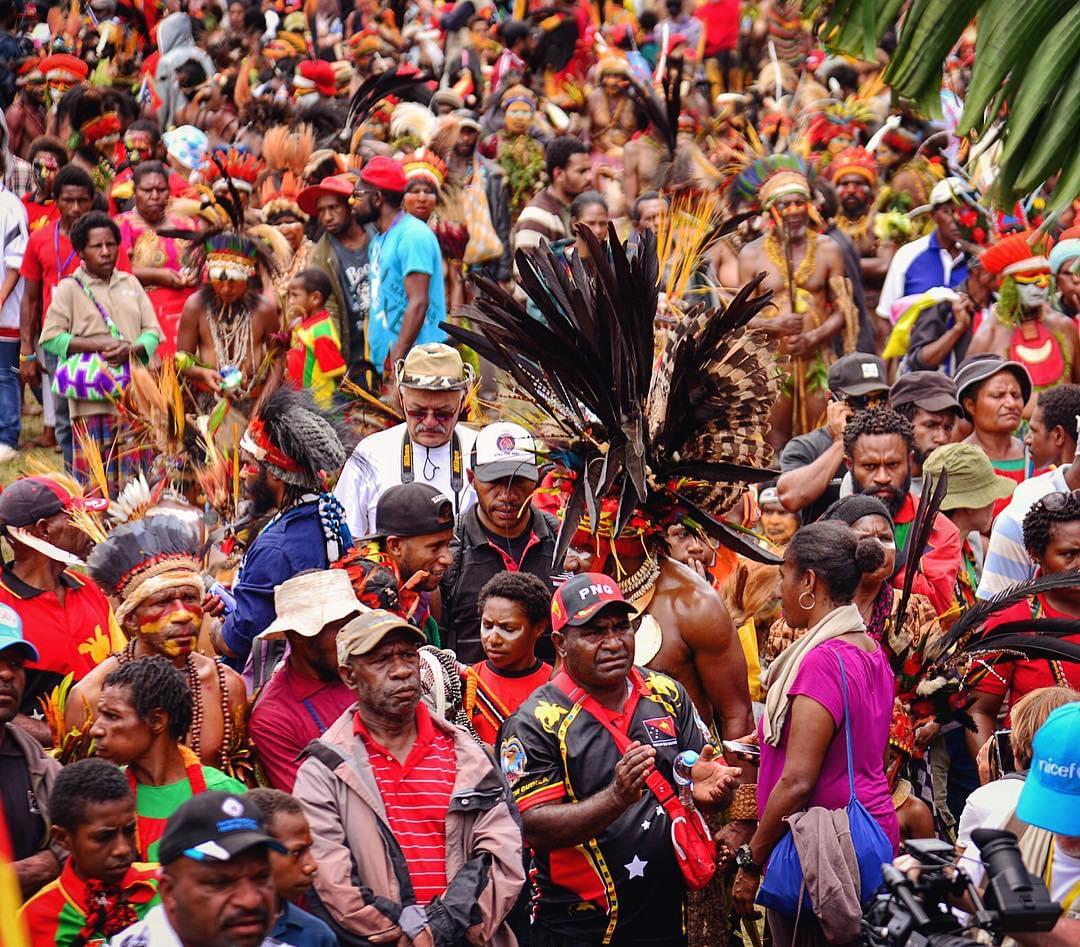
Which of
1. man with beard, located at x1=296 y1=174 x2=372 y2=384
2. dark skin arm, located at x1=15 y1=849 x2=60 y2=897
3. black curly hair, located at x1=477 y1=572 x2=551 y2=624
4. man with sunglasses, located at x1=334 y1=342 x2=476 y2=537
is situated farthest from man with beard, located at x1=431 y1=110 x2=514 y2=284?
dark skin arm, located at x1=15 y1=849 x2=60 y2=897

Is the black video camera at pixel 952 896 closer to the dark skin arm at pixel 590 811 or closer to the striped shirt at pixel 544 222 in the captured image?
the dark skin arm at pixel 590 811

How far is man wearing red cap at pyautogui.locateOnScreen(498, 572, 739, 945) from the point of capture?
4996 mm

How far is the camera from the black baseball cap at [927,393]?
7.85 m

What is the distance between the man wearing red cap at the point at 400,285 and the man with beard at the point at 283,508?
365 cm

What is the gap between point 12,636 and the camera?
5.07m

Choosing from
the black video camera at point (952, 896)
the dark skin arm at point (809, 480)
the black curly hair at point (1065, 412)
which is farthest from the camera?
the dark skin arm at point (809, 480)

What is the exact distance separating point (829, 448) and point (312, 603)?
337 cm

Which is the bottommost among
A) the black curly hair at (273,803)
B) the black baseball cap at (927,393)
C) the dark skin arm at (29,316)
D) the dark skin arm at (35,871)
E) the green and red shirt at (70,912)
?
the dark skin arm at (29,316)

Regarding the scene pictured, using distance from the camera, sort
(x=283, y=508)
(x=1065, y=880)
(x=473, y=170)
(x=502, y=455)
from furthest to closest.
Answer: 1. (x=473, y=170)
2. (x=502, y=455)
3. (x=283, y=508)
4. (x=1065, y=880)

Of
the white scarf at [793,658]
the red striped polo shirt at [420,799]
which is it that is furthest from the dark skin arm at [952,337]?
the red striped polo shirt at [420,799]

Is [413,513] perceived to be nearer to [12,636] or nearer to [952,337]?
[12,636]

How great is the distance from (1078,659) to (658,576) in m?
1.43

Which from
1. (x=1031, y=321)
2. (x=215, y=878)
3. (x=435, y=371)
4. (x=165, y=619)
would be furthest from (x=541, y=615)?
(x=1031, y=321)

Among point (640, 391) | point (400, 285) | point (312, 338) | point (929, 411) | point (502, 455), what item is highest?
point (640, 391)
